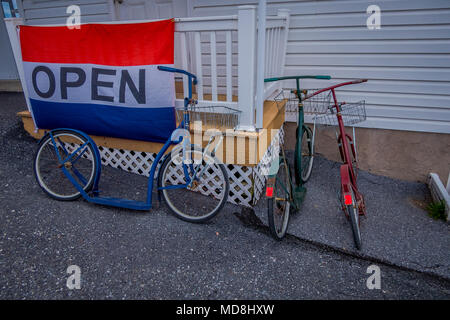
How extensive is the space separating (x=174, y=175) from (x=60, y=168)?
1240 millimetres

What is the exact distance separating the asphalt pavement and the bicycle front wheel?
0.51 feet

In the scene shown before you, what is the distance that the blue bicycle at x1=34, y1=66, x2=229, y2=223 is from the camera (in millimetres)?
2809

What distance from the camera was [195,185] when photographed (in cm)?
316

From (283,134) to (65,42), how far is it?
2.82 m

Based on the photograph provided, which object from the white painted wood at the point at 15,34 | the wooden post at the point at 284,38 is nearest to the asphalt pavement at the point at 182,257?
the white painted wood at the point at 15,34

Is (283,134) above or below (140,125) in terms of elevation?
below

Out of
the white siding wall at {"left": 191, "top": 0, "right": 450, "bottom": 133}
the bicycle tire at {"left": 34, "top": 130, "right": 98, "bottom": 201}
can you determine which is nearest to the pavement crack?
the bicycle tire at {"left": 34, "top": 130, "right": 98, "bottom": 201}

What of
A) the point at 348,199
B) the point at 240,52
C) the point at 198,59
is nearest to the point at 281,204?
the point at 348,199

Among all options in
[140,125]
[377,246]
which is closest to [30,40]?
[140,125]

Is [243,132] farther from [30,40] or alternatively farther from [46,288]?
[30,40]

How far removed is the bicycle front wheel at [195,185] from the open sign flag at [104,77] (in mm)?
476

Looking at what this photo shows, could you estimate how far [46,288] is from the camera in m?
2.23

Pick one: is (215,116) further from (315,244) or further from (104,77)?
(315,244)

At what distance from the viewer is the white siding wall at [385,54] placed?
3.47 meters
